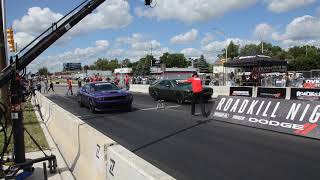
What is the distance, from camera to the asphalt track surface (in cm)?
684

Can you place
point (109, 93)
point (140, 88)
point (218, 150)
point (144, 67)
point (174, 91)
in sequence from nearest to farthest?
point (218, 150) < point (109, 93) < point (174, 91) < point (140, 88) < point (144, 67)

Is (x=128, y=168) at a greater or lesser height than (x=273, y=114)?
greater

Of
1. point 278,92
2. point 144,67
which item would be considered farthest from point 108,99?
point 144,67

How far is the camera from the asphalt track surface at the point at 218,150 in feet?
A: 22.4

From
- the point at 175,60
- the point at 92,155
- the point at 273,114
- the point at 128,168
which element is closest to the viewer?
the point at 128,168

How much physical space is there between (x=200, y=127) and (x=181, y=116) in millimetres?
3166

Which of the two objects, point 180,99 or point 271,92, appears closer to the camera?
point 271,92

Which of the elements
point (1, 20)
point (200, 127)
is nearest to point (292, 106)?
point (200, 127)

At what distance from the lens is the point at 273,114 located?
1156cm

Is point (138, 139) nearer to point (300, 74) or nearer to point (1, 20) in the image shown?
point (1, 20)

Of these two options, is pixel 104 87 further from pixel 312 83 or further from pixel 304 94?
pixel 312 83

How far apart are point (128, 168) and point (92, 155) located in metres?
1.96

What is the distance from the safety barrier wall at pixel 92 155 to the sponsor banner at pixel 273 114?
6064 mm

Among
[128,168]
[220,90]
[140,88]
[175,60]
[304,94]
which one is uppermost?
[175,60]
